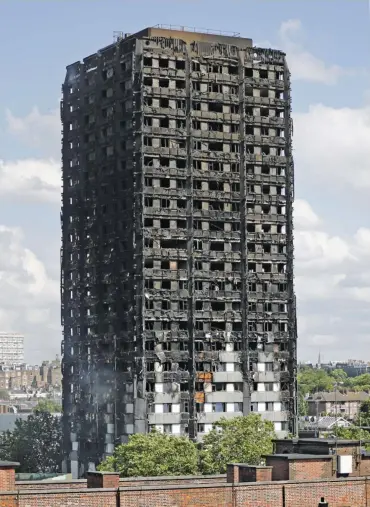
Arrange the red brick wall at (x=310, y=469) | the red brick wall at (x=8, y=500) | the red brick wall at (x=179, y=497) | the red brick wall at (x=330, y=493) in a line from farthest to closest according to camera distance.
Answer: the red brick wall at (x=310, y=469)
the red brick wall at (x=330, y=493)
the red brick wall at (x=179, y=497)
the red brick wall at (x=8, y=500)

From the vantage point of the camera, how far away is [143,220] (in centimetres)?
19750

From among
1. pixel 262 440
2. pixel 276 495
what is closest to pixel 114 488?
pixel 276 495

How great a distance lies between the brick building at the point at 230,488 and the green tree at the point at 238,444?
7386 cm

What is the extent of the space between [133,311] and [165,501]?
4955 inches

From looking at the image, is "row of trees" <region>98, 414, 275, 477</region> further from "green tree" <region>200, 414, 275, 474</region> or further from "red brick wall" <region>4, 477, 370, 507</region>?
"red brick wall" <region>4, 477, 370, 507</region>

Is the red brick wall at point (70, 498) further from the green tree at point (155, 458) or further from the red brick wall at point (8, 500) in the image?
Answer: the green tree at point (155, 458)

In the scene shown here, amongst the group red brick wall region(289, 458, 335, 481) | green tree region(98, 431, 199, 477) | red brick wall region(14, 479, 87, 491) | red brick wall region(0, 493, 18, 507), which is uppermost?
green tree region(98, 431, 199, 477)

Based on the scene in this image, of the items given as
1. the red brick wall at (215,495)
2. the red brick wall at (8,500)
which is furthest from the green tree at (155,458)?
the red brick wall at (8,500)

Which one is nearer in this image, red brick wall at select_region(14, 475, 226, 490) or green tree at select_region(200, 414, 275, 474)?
red brick wall at select_region(14, 475, 226, 490)

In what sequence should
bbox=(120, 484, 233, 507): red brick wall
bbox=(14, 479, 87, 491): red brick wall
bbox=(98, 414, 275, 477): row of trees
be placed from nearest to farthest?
bbox=(120, 484, 233, 507): red brick wall → bbox=(14, 479, 87, 491): red brick wall → bbox=(98, 414, 275, 477): row of trees

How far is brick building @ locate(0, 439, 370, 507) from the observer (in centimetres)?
6925

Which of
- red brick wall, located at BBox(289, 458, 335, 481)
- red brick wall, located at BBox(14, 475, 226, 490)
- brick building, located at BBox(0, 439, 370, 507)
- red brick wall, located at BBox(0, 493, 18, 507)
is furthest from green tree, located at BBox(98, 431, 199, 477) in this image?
red brick wall, located at BBox(0, 493, 18, 507)

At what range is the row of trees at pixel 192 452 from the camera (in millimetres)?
156750

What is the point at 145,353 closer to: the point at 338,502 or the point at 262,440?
the point at 262,440
